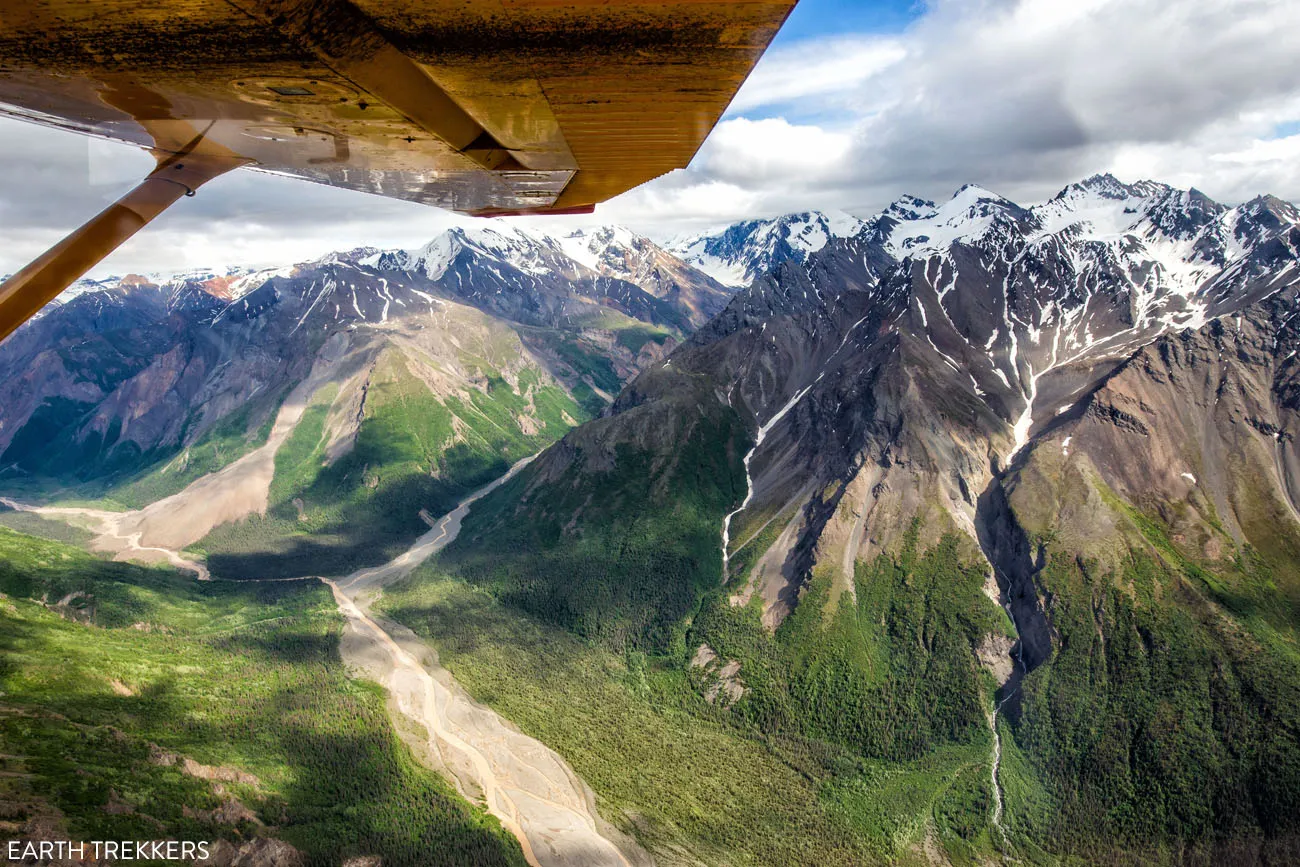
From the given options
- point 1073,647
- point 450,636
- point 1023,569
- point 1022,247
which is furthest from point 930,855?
point 1022,247

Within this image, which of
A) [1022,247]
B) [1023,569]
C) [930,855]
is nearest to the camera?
[930,855]

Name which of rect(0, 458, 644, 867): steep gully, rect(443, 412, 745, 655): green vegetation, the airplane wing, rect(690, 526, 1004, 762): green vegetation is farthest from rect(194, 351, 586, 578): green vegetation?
the airplane wing

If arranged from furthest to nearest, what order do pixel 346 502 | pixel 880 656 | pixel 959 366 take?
pixel 346 502 < pixel 959 366 < pixel 880 656

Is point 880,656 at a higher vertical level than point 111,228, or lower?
lower

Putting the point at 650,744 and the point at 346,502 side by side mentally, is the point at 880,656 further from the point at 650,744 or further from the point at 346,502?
the point at 346,502

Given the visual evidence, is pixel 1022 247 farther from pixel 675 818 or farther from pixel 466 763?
pixel 466 763

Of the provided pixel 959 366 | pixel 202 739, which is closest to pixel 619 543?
pixel 202 739

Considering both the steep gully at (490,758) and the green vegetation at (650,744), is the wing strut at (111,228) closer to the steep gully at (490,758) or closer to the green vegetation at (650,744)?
the steep gully at (490,758)
